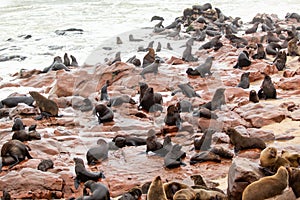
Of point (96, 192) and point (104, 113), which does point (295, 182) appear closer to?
point (96, 192)

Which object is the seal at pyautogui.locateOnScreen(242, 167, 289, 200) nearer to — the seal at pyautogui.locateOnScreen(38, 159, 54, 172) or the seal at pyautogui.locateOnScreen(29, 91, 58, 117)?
the seal at pyautogui.locateOnScreen(38, 159, 54, 172)

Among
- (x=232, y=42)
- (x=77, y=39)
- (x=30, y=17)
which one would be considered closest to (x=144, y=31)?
(x=77, y=39)

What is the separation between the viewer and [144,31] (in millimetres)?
25359

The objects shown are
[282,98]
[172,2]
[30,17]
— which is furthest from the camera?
[172,2]

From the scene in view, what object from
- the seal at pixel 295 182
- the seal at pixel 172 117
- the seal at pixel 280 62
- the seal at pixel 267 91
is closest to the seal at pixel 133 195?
the seal at pixel 295 182

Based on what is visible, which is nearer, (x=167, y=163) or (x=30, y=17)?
(x=167, y=163)

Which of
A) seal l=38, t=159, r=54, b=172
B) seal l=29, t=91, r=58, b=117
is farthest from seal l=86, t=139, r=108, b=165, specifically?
seal l=29, t=91, r=58, b=117

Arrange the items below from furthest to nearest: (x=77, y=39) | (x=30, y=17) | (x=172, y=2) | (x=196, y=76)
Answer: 1. (x=172, y=2)
2. (x=30, y=17)
3. (x=77, y=39)
4. (x=196, y=76)

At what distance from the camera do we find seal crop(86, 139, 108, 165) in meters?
7.82

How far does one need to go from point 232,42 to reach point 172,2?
2284cm

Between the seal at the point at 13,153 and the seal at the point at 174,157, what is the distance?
240cm

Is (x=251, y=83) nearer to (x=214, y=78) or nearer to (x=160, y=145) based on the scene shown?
(x=214, y=78)

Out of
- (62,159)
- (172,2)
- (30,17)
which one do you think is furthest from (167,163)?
(172,2)

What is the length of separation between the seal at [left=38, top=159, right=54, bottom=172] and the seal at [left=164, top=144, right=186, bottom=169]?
6.18 ft
